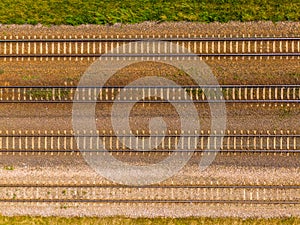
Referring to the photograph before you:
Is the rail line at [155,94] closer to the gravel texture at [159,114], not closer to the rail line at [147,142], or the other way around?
the gravel texture at [159,114]

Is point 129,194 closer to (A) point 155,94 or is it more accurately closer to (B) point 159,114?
(B) point 159,114

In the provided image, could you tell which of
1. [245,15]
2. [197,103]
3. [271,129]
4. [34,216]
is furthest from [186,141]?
[34,216]

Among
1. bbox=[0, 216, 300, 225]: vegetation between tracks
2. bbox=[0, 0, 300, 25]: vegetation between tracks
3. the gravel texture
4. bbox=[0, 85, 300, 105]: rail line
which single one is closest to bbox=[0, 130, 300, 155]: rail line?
the gravel texture

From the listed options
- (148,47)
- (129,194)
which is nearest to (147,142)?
(129,194)

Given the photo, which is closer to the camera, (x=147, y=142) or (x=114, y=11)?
(x=114, y=11)

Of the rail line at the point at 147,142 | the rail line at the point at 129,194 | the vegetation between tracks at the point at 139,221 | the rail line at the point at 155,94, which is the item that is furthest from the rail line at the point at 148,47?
the vegetation between tracks at the point at 139,221

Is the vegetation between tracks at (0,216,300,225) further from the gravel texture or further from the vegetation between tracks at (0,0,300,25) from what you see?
the vegetation between tracks at (0,0,300,25)
